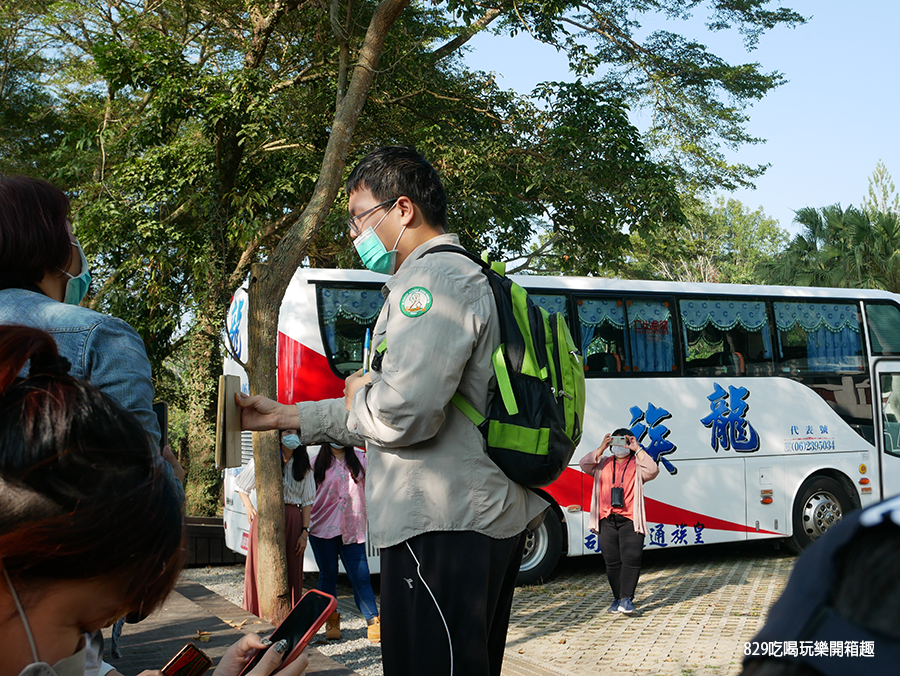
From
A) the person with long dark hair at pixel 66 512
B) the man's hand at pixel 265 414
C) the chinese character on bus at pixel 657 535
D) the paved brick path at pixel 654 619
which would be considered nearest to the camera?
the person with long dark hair at pixel 66 512

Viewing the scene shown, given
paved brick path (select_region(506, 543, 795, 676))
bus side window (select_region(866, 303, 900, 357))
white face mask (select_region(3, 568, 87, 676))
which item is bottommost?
paved brick path (select_region(506, 543, 795, 676))

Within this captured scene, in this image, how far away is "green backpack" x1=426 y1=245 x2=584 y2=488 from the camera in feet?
6.88

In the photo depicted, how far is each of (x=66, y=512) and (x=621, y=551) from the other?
6948mm

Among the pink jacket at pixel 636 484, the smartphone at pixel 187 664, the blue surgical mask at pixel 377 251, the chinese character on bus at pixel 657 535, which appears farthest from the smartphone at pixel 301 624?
the chinese character on bus at pixel 657 535

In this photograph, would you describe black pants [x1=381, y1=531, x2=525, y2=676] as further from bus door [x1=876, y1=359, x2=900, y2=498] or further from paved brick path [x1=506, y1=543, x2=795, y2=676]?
bus door [x1=876, y1=359, x2=900, y2=498]

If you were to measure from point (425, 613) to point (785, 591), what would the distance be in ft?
5.13

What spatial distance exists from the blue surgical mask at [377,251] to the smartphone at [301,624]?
111cm

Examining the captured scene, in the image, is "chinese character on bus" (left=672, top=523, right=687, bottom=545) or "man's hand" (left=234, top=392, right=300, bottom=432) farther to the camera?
"chinese character on bus" (left=672, top=523, right=687, bottom=545)

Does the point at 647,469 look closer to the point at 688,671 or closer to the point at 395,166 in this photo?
the point at 688,671

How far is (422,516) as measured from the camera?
207cm

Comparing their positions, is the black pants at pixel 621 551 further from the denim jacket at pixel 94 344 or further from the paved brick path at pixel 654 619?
the denim jacket at pixel 94 344

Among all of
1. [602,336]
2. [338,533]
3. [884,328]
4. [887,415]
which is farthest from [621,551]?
[884,328]

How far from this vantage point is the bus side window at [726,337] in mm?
10188

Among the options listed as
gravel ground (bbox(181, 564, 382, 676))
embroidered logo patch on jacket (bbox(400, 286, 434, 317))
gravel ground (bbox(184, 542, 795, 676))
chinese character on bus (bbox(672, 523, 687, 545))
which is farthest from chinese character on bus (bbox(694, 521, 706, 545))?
embroidered logo patch on jacket (bbox(400, 286, 434, 317))
